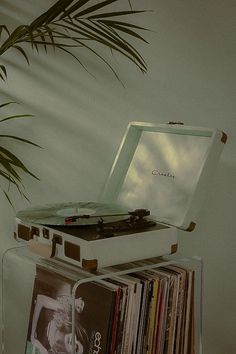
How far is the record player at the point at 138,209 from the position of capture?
123 centimetres

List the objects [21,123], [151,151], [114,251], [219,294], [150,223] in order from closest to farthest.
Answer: [114,251]
[150,223]
[151,151]
[219,294]
[21,123]

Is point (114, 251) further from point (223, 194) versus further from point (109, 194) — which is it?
point (223, 194)

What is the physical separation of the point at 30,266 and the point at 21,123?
529 mm

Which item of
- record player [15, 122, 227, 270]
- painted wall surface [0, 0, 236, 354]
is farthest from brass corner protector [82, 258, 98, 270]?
painted wall surface [0, 0, 236, 354]

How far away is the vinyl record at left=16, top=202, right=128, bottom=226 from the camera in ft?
4.25

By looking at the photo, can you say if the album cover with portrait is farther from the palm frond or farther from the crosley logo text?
the palm frond

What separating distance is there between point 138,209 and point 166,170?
0.57 ft

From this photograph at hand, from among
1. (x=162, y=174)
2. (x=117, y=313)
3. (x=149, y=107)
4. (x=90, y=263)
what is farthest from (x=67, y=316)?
(x=149, y=107)

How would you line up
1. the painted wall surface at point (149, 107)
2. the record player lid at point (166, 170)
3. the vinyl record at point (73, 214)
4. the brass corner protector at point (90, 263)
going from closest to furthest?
the brass corner protector at point (90, 263) < the vinyl record at point (73, 214) < the record player lid at point (166, 170) < the painted wall surface at point (149, 107)

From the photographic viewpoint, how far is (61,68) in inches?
72.2

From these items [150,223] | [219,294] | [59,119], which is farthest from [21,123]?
[219,294]

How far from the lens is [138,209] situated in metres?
1.43

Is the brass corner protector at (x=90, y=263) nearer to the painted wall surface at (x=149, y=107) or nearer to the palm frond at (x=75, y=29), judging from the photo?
the palm frond at (x=75, y=29)

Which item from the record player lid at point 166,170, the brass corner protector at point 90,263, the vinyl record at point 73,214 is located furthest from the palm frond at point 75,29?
the brass corner protector at point 90,263
